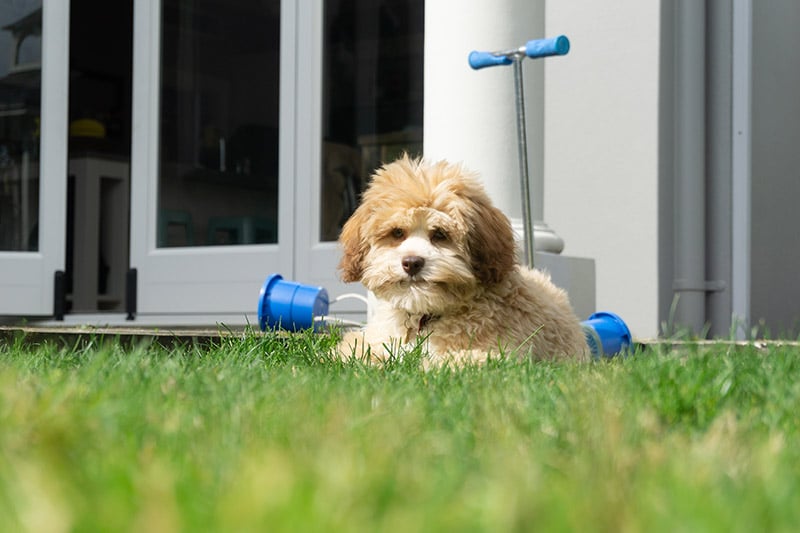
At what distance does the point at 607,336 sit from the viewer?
4168 mm

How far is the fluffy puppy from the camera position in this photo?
3.19 m

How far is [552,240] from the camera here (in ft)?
16.5

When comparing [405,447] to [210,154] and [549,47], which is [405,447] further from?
Answer: [210,154]

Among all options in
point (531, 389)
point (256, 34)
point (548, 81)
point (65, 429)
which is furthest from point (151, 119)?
point (65, 429)

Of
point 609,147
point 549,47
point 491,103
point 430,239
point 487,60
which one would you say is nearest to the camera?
point 430,239

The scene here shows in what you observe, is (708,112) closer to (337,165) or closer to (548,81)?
(548,81)

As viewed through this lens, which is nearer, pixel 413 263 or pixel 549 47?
pixel 413 263

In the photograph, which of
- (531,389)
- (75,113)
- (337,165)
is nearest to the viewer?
(531,389)

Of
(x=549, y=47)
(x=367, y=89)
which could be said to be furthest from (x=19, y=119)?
(x=549, y=47)

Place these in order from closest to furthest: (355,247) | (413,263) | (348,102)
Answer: (413,263)
(355,247)
(348,102)

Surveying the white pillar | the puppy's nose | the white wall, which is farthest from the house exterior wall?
the puppy's nose

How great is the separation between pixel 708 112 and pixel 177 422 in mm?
4863

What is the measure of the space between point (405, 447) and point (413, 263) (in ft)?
5.70

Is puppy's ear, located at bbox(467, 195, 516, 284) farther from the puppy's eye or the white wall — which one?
the white wall
